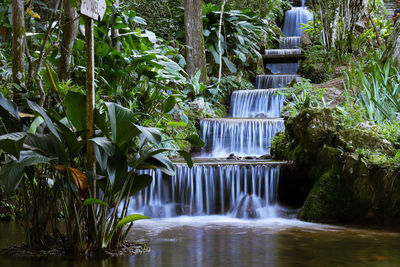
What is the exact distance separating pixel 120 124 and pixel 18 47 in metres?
1.49

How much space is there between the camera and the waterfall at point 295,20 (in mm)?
15445

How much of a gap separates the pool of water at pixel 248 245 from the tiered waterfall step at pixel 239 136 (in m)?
2.84

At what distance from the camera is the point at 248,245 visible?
3842mm

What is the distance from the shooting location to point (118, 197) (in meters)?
3.05

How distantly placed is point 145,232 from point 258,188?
6.25 feet

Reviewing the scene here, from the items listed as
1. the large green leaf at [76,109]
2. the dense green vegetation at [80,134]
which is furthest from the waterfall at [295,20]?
the large green leaf at [76,109]

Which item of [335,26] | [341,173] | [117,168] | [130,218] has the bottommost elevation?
[130,218]

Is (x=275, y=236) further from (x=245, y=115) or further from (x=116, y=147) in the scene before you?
(x=245, y=115)

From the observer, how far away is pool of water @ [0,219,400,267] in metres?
3.17

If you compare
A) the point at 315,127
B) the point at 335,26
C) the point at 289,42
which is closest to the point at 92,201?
the point at 315,127

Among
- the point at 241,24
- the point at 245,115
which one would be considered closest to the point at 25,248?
the point at 245,115

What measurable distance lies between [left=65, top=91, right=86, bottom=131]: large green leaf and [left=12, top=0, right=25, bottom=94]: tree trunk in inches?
37.3

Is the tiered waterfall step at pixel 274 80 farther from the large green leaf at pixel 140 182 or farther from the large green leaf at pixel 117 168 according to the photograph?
the large green leaf at pixel 117 168

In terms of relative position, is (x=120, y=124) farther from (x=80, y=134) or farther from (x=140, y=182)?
(x=140, y=182)
